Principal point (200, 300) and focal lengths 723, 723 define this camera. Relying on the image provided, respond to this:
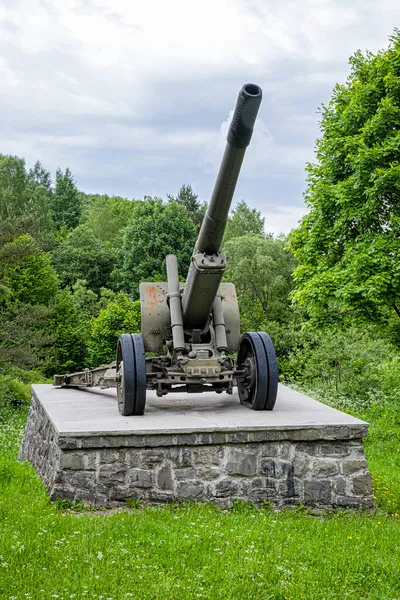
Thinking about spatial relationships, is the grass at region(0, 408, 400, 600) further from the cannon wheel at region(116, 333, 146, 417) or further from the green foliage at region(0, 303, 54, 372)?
the green foliage at region(0, 303, 54, 372)

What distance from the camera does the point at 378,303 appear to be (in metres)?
16.0

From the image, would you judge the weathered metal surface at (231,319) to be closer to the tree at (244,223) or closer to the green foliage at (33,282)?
the green foliage at (33,282)

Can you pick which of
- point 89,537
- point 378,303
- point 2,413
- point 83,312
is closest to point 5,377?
point 2,413

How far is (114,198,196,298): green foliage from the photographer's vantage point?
32969mm

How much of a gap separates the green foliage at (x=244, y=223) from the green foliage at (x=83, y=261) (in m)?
7.26

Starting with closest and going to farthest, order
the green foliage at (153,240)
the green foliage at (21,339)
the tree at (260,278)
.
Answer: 1. the green foliage at (21,339)
2. the tree at (260,278)
3. the green foliage at (153,240)

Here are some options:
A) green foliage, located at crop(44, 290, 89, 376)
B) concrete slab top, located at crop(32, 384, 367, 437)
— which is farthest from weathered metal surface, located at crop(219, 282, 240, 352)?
green foliage, located at crop(44, 290, 89, 376)

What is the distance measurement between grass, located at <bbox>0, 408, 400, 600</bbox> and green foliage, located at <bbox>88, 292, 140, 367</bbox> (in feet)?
72.6

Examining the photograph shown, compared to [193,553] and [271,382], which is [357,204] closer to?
[271,382]

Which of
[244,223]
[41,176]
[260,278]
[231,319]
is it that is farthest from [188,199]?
[231,319]

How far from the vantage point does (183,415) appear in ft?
26.0

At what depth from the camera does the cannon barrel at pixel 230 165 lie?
20.7 ft

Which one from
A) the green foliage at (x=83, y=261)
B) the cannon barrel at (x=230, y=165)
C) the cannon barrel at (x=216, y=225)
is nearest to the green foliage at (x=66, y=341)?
the green foliage at (x=83, y=261)

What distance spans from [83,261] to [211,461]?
33.4 m
